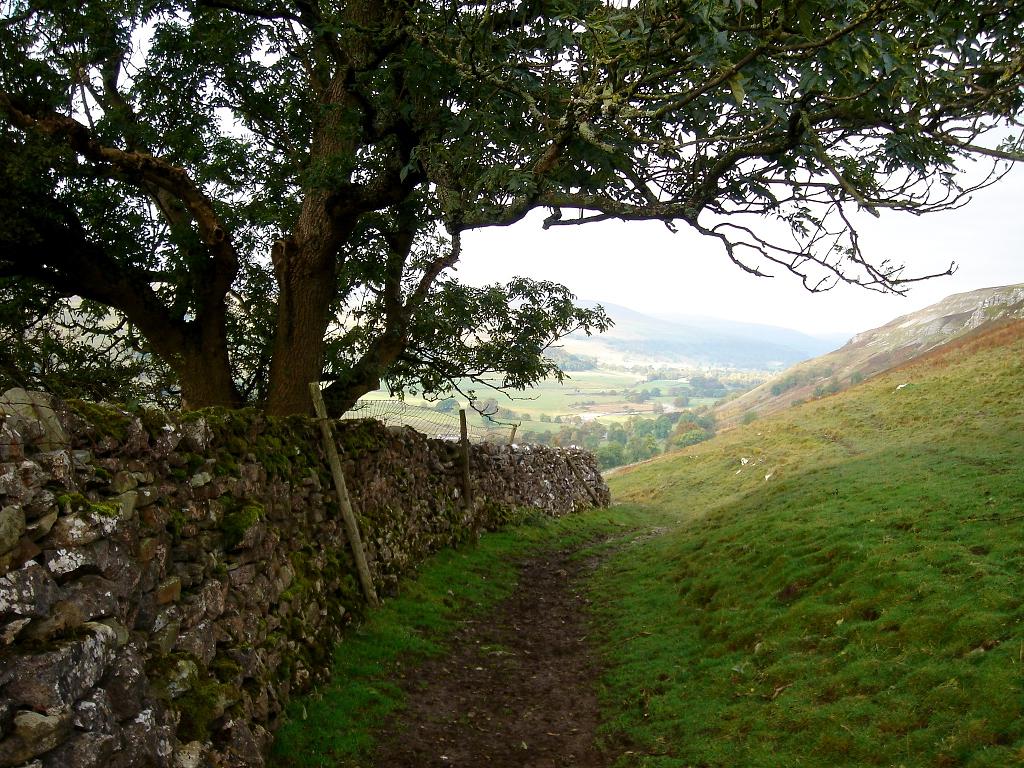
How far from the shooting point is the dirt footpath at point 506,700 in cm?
734

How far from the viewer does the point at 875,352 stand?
10425cm

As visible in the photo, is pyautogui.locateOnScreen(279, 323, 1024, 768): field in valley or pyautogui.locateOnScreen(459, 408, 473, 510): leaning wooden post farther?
pyautogui.locateOnScreen(459, 408, 473, 510): leaning wooden post

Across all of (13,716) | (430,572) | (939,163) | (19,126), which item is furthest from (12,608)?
(939,163)

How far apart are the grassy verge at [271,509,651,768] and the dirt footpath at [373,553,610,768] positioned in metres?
0.26

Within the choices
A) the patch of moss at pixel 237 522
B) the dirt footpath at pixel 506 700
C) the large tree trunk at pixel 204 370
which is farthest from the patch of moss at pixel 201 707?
the large tree trunk at pixel 204 370

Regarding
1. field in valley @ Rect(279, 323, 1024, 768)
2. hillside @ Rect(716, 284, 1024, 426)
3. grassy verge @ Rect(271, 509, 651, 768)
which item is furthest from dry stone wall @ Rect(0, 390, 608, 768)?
hillside @ Rect(716, 284, 1024, 426)

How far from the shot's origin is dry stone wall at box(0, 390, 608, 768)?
13.5 feet

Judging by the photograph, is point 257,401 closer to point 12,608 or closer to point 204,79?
point 204,79

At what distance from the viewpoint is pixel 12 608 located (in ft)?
13.1

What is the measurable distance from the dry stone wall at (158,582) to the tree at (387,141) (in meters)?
3.30

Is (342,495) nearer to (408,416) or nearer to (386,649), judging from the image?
(386,649)

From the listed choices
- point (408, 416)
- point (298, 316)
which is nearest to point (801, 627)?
point (298, 316)

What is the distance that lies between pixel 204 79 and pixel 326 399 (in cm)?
581

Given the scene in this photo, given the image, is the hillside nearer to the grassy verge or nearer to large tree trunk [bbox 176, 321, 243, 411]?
the grassy verge
